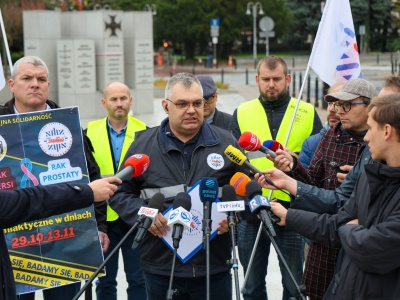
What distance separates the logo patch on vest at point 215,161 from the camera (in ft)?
15.1

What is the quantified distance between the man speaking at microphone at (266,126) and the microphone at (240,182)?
1.78 meters

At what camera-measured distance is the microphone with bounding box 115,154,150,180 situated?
4.25m

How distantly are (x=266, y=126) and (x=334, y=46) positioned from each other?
0.99 metres

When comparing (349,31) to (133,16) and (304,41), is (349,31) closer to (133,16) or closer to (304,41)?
(133,16)

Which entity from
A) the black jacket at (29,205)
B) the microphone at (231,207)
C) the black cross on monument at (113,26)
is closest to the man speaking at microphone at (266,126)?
the microphone at (231,207)

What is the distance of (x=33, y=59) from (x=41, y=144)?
1.01 meters

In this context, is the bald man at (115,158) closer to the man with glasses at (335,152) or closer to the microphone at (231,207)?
the man with glasses at (335,152)

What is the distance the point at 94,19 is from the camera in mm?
22609

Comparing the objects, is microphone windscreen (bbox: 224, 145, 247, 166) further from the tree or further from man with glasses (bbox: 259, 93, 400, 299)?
the tree

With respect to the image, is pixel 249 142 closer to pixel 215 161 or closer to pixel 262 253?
pixel 215 161

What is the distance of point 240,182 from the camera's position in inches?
170

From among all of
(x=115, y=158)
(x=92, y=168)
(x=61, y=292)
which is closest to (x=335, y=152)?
(x=92, y=168)

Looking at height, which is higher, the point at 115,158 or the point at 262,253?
the point at 115,158

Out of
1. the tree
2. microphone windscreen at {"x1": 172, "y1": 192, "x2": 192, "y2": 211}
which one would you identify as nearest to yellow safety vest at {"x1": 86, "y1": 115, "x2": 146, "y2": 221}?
microphone windscreen at {"x1": 172, "y1": 192, "x2": 192, "y2": 211}
